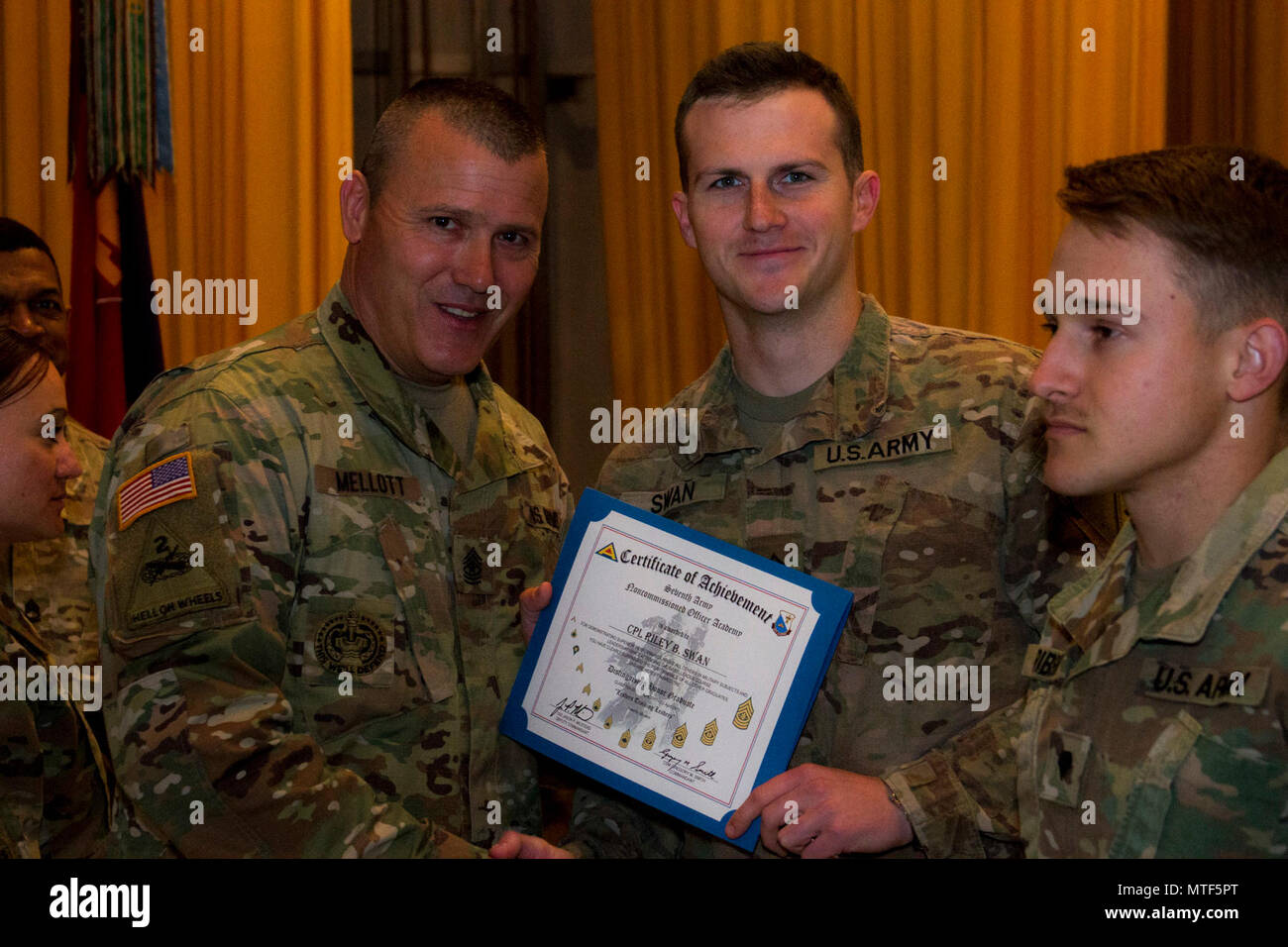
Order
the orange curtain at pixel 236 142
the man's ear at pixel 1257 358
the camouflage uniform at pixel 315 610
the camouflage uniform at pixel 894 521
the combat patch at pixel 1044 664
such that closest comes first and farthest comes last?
1. the man's ear at pixel 1257 358
2. the combat patch at pixel 1044 664
3. the camouflage uniform at pixel 315 610
4. the camouflage uniform at pixel 894 521
5. the orange curtain at pixel 236 142

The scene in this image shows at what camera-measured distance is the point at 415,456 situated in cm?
233

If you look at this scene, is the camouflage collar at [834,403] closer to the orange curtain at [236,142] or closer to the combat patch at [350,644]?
the combat patch at [350,644]

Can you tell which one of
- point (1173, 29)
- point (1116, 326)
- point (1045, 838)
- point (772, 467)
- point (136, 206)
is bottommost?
point (1045, 838)

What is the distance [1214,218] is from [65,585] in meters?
2.72

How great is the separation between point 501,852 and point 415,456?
0.78 metres

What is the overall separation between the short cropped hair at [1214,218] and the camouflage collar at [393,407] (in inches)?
50.0

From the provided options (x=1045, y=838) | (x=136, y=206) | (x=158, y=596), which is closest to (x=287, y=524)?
(x=158, y=596)

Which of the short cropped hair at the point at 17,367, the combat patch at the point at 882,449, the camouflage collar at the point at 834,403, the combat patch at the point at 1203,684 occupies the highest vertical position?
the short cropped hair at the point at 17,367

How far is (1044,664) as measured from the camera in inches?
67.2

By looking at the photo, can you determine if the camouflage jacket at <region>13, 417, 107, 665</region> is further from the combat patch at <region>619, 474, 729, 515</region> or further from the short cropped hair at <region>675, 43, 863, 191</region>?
the short cropped hair at <region>675, 43, 863, 191</region>

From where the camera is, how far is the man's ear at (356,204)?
246 centimetres

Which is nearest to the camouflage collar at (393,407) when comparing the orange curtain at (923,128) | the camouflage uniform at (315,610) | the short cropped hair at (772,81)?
the camouflage uniform at (315,610)
